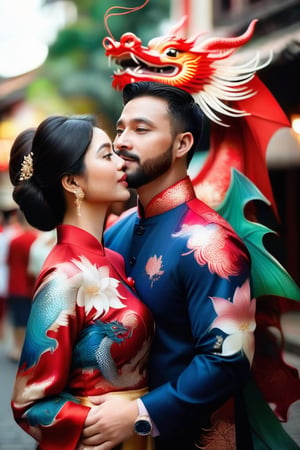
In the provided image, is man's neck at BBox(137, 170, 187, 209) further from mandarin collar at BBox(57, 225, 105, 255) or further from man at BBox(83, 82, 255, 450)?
mandarin collar at BBox(57, 225, 105, 255)

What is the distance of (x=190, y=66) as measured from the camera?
3.16 metres

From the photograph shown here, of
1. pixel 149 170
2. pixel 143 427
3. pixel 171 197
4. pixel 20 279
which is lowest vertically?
pixel 20 279

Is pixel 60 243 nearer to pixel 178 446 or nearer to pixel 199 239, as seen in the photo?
pixel 199 239

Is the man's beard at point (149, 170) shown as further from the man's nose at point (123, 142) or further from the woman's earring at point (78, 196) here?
the woman's earring at point (78, 196)

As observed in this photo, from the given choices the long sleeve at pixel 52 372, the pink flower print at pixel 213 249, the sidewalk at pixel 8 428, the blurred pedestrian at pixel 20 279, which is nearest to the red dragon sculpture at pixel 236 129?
the pink flower print at pixel 213 249

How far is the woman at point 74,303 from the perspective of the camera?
2605mm

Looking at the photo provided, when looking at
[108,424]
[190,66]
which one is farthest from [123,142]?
[108,424]

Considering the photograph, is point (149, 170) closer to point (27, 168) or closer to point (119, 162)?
point (119, 162)

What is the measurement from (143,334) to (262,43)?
279 inches

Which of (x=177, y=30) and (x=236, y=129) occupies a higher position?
(x=177, y=30)

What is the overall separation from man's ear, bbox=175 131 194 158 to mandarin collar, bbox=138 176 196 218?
116mm

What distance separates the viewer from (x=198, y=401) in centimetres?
264

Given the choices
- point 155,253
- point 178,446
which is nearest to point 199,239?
point 155,253

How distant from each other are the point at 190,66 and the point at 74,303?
45.1 inches
